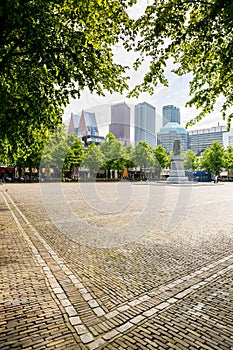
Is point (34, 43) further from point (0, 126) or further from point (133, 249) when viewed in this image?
point (133, 249)

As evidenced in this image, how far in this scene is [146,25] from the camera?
22.3 feet

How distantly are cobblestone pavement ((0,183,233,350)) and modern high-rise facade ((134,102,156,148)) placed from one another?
9.04 m

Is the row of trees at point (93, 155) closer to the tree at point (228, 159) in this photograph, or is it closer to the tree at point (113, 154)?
the tree at point (113, 154)

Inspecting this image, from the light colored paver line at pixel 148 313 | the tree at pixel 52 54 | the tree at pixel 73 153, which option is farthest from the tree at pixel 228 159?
the light colored paver line at pixel 148 313

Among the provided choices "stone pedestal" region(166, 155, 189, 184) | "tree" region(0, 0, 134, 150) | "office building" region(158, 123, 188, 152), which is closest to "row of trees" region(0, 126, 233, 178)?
"office building" region(158, 123, 188, 152)

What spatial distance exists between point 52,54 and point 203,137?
616ft

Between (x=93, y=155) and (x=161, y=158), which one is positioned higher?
(x=161, y=158)

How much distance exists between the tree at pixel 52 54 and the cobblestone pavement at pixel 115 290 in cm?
465

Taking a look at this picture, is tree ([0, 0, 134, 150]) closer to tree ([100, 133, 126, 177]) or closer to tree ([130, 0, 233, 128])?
tree ([130, 0, 233, 128])

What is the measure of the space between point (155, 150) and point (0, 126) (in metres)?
76.3

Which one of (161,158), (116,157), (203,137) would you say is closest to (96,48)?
(116,157)

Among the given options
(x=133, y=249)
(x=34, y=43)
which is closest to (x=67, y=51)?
(x=34, y=43)

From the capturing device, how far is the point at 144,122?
18.2 meters

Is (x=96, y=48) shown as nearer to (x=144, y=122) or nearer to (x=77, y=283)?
(x=77, y=283)
